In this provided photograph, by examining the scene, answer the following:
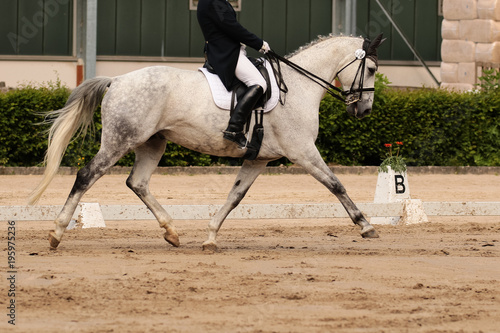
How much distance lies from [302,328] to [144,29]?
54.4ft

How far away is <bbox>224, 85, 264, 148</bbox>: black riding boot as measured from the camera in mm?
7992

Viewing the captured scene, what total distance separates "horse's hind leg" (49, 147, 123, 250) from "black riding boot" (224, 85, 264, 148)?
97 centimetres

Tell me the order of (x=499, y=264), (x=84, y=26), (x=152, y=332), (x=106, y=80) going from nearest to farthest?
(x=152, y=332) < (x=499, y=264) < (x=106, y=80) < (x=84, y=26)

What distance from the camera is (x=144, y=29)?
2122cm

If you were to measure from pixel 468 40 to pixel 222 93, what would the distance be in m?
12.9

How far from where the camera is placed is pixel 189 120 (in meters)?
8.05

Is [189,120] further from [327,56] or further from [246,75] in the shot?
[327,56]

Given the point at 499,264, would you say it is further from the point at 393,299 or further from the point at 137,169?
the point at 137,169

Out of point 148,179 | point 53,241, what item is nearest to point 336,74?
point 148,179

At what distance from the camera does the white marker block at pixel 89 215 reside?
31.1 feet

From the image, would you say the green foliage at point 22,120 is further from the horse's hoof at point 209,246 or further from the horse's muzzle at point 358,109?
the horse's muzzle at point 358,109

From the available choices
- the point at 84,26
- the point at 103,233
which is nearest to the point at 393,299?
the point at 103,233

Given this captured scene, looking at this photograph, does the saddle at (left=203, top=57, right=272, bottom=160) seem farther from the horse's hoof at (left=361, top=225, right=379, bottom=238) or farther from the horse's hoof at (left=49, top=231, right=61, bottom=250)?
the horse's hoof at (left=49, top=231, right=61, bottom=250)

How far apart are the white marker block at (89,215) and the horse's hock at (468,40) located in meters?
11.6
